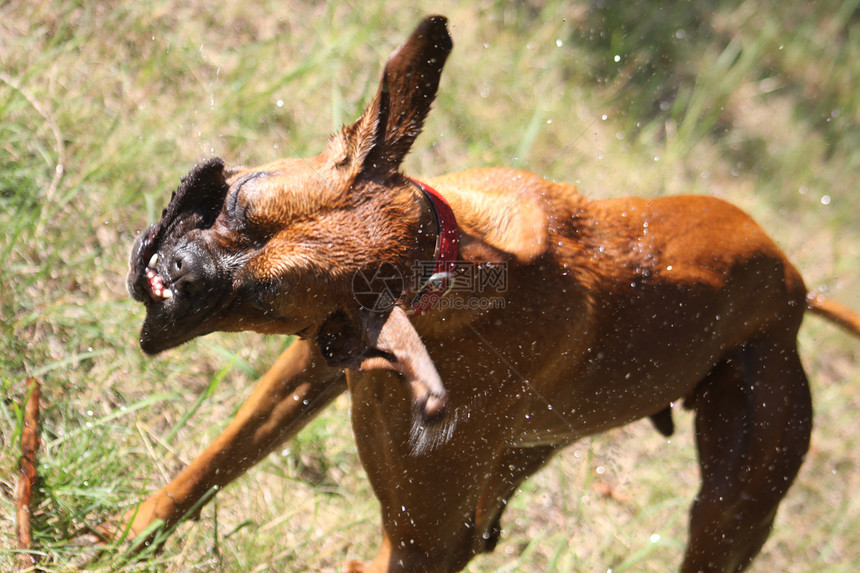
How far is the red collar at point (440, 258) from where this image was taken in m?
2.78

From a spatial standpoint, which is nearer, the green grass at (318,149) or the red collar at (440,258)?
the red collar at (440,258)

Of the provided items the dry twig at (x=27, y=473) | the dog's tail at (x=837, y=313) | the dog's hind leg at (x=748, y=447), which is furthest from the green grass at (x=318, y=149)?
the dog's tail at (x=837, y=313)

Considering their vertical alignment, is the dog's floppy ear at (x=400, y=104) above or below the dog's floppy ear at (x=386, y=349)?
above

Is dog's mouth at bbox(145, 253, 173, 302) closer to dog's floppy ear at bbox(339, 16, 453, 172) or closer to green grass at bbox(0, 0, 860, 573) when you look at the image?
dog's floppy ear at bbox(339, 16, 453, 172)

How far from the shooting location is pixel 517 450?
4078mm

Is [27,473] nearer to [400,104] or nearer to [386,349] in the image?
[386,349]

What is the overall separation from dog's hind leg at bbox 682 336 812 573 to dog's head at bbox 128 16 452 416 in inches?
75.0

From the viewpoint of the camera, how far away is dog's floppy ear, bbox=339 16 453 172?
2.84m

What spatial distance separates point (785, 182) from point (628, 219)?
4.70m

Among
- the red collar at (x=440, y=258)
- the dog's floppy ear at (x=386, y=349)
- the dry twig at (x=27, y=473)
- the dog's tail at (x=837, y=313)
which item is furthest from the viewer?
the dog's tail at (x=837, y=313)

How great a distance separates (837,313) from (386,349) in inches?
115

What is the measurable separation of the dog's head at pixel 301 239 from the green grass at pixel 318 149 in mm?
1277

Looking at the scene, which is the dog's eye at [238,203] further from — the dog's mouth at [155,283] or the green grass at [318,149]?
the green grass at [318,149]

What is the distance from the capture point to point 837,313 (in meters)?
4.50
